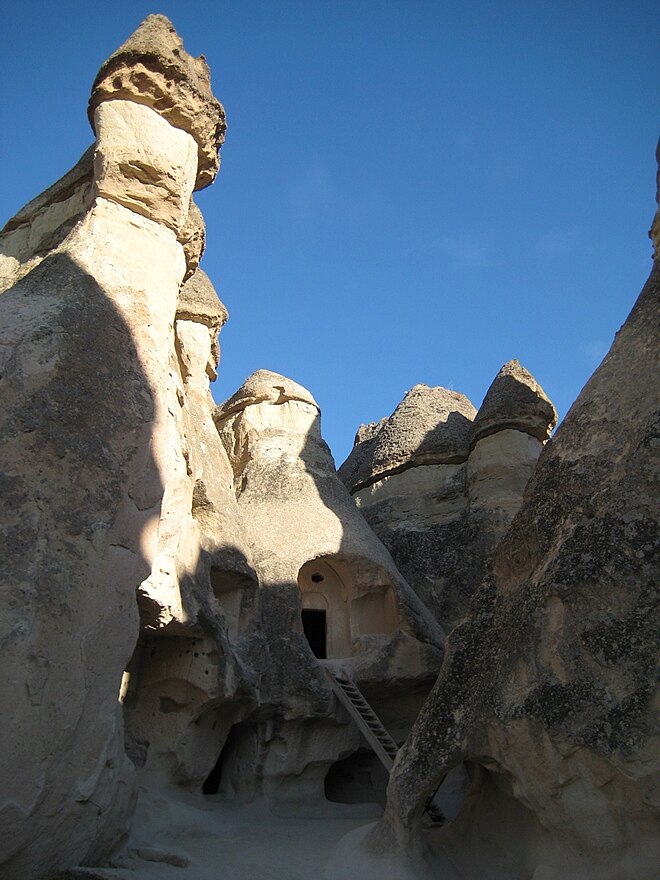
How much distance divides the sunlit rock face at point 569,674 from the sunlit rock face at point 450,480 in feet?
16.1

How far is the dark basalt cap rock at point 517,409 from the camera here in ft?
41.4

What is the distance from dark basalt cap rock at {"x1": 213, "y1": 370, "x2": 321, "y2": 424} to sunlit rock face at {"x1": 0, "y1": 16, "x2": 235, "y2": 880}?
11.7 ft

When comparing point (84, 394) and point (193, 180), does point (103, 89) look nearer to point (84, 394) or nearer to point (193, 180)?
point (193, 180)

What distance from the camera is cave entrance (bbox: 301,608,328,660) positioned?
424 inches

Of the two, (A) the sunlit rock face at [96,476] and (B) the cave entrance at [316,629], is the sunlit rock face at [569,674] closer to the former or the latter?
(A) the sunlit rock face at [96,476]

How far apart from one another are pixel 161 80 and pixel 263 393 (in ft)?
16.5

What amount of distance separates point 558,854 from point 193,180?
698 cm

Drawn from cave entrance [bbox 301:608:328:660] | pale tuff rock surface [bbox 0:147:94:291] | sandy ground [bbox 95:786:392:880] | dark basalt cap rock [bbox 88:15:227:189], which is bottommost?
sandy ground [bbox 95:786:392:880]

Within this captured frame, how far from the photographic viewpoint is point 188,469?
7.93 metres

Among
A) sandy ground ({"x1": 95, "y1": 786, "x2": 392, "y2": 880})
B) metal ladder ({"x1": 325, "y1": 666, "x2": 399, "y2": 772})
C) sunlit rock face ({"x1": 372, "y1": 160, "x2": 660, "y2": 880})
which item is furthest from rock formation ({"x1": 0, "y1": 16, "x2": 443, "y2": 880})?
sunlit rock face ({"x1": 372, "y1": 160, "x2": 660, "y2": 880})

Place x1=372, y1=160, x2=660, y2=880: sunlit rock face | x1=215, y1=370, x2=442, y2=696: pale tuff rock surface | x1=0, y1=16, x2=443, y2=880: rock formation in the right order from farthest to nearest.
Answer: x1=215, y1=370, x2=442, y2=696: pale tuff rock surface, x1=372, y1=160, x2=660, y2=880: sunlit rock face, x1=0, y1=16, x2=443, y2=880: rock formation

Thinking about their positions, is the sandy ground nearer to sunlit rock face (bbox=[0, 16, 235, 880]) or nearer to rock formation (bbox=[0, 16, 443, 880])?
rock formation (bbox=[0, 16, 443, 880])

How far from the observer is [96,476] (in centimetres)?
558

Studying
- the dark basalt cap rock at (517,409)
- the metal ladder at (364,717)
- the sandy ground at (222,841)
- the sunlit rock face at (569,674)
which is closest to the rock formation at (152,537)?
the metal ladder at (364,717)
